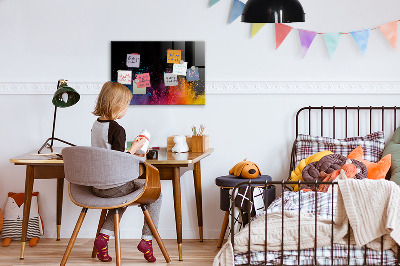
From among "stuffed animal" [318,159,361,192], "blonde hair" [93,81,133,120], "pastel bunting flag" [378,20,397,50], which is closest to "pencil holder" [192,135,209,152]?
"blonde hair" [93,81,133,120]

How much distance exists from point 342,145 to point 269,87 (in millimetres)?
659

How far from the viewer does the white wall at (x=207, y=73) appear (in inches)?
171

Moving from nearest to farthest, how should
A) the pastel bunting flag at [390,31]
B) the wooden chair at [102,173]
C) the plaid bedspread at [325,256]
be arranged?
the plaid bedspread at [325,256]
the wooden chair at [102,173]
the pastel bunting flag at [390,31]

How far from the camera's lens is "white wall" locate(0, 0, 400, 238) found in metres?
4.33

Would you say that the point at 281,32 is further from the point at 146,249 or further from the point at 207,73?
the point at 146,249

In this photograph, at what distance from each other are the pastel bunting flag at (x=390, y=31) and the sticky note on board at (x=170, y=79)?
1.50m

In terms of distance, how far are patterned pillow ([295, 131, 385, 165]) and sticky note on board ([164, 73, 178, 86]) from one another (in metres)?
0.97

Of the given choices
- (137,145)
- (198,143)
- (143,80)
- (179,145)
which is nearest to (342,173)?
(198,143)

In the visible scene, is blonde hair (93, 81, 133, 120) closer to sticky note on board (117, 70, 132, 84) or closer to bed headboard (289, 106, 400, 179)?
sticky note on board (117, 70, 132, 84)

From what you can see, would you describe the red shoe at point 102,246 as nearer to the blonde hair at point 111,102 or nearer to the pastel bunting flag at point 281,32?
the blonde hair at point 111,102

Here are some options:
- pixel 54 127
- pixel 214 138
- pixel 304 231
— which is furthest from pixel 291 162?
pixel 54 127

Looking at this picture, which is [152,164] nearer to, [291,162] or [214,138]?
[214,138]

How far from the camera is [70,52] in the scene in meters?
Result: 4.41

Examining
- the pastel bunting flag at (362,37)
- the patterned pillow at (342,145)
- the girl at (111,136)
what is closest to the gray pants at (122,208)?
the girl at (111,136)
